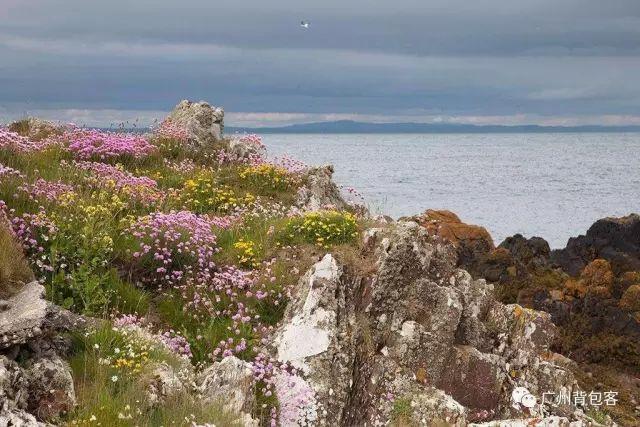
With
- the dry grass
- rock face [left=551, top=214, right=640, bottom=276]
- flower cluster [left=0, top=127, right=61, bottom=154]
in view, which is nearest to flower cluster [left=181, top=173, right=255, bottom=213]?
flower cluster [left=0, top=127, right=61, bottom=154]

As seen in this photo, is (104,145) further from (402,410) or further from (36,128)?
(402,410)

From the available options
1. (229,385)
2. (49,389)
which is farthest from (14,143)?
(49,389)

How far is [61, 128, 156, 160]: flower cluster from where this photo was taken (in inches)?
799

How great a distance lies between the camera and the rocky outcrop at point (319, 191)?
66.0ft

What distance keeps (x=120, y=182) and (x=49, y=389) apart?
9586mm

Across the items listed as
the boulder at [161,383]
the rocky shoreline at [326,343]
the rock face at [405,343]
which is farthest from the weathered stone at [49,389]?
the rock face at [405,343]

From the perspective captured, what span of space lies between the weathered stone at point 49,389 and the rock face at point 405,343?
362 centimetres

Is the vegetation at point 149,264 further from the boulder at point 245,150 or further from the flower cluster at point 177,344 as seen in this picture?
the boulder at point 245,150

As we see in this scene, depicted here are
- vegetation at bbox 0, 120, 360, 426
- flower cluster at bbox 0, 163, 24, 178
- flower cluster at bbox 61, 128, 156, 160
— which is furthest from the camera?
flower cluster at bbox 61, 128, 156, 160

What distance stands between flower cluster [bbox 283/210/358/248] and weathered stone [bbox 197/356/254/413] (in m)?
4.78

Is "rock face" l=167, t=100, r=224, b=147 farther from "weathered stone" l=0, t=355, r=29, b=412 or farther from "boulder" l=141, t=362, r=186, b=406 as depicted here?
"weathered stone" l=0, t=355, r=29, b=412

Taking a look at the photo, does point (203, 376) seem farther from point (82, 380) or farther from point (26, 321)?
point (26, 321)

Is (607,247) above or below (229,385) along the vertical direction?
below

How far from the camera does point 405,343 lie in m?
12.3
